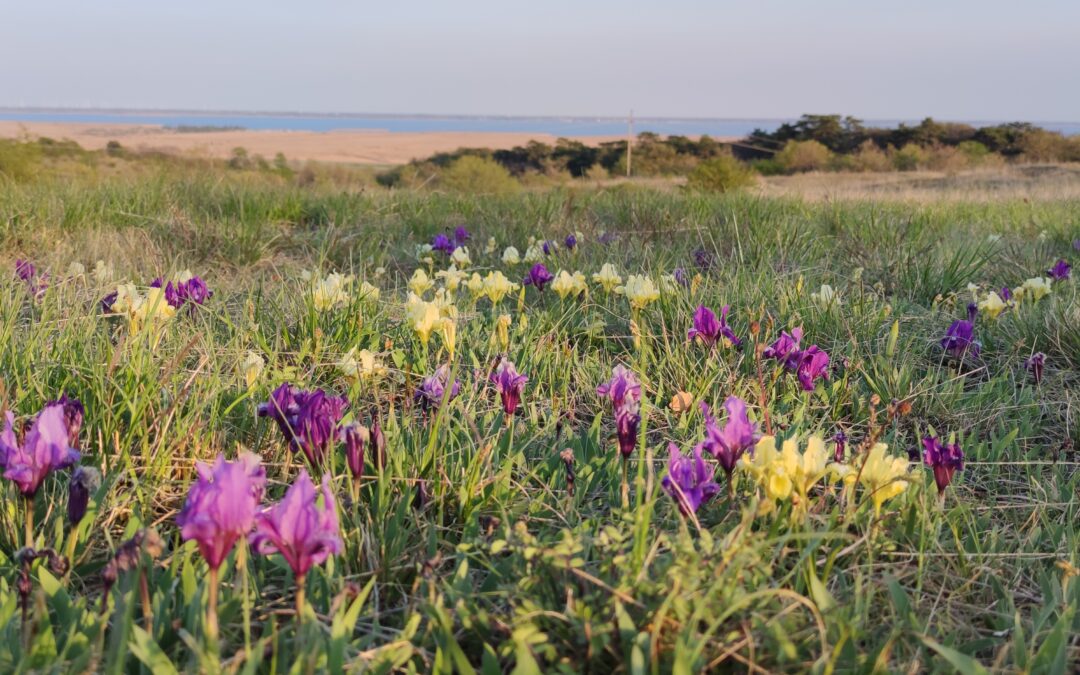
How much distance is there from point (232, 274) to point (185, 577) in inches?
133

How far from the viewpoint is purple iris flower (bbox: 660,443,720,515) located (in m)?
1.39

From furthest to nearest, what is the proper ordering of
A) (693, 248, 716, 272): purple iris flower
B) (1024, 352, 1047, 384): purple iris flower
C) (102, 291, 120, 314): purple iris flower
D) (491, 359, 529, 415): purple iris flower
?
(693, 248, 716, 272): purple iris flower
(102, 291, 120, 314): purple iris flower
(1024, 352, 1047, 384): purple iris flower
(491, 359, 529, 415): purple iris flower

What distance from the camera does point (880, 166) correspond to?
3244 cm

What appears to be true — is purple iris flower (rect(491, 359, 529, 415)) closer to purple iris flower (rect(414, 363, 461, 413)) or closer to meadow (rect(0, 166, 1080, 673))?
meadow (rect(0, 166, 1080, 673))

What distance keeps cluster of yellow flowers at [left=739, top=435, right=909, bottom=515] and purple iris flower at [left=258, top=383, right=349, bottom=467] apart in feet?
2.59

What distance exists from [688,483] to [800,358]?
0.86m

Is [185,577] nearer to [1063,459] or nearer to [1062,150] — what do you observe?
[1063,459]

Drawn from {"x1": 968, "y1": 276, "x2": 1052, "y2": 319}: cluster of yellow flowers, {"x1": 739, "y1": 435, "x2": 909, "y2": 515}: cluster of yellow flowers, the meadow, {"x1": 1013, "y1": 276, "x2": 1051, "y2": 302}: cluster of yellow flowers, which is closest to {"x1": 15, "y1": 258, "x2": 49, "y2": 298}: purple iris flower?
the meadow

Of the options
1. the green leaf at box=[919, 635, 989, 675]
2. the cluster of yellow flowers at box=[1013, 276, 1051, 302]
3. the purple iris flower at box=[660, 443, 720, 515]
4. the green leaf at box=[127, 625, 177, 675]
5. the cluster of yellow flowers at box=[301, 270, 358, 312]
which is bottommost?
the green leaf at box=[127, 625, 177, 675]

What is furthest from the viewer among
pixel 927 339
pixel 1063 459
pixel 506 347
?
pixel 927 339

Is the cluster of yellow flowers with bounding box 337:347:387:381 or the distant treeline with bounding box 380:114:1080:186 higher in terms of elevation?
the distant treeline with bounding box 380:114:1080:186

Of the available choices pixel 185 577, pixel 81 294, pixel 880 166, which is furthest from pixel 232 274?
pixel 880 166

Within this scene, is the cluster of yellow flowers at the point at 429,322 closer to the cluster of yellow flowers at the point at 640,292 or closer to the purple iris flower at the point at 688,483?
the cluster of yellow flowers at the point at 640,292

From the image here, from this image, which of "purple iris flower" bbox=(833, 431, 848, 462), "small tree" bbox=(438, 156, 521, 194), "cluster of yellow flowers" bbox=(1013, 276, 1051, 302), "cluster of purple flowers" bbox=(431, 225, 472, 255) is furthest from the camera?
"small tree" bbox=(438, 156, 521, 194)
